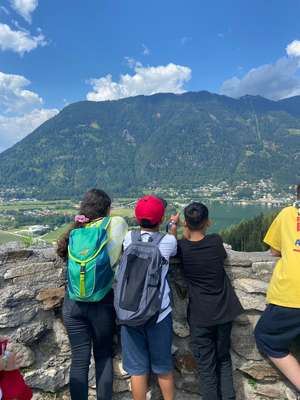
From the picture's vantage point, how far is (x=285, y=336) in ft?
6.37

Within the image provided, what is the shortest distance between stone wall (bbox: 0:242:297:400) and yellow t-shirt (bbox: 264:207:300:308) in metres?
0.33

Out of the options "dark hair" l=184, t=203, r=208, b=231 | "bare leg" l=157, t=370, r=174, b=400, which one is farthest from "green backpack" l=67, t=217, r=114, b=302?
"bare leg" l=157, t=370, r=174, b=400

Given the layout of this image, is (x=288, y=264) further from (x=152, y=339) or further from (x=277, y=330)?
(x=152, y=339)

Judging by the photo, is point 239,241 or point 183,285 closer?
point 183,285

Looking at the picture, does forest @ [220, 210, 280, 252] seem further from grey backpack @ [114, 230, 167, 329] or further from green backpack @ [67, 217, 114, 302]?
green backpack @ [67, 217, 114, 302]

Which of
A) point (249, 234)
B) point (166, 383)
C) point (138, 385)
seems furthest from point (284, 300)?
point (249, 234)

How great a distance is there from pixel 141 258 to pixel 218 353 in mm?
1257

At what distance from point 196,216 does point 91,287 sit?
3.57 ft

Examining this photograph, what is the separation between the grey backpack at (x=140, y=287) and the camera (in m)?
1.75

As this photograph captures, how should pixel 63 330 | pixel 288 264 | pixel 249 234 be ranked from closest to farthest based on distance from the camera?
pixel 288 264 < pixel 63 330 < pixel 249 234

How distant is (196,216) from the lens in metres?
2.07

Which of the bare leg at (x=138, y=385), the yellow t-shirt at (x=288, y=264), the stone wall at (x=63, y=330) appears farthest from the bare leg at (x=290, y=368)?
the bare leg at (x=138, y=385)

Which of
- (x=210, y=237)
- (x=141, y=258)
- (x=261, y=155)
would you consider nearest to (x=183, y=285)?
(x=210, y=237)

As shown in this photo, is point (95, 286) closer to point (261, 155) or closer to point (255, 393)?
point (255, 393)
